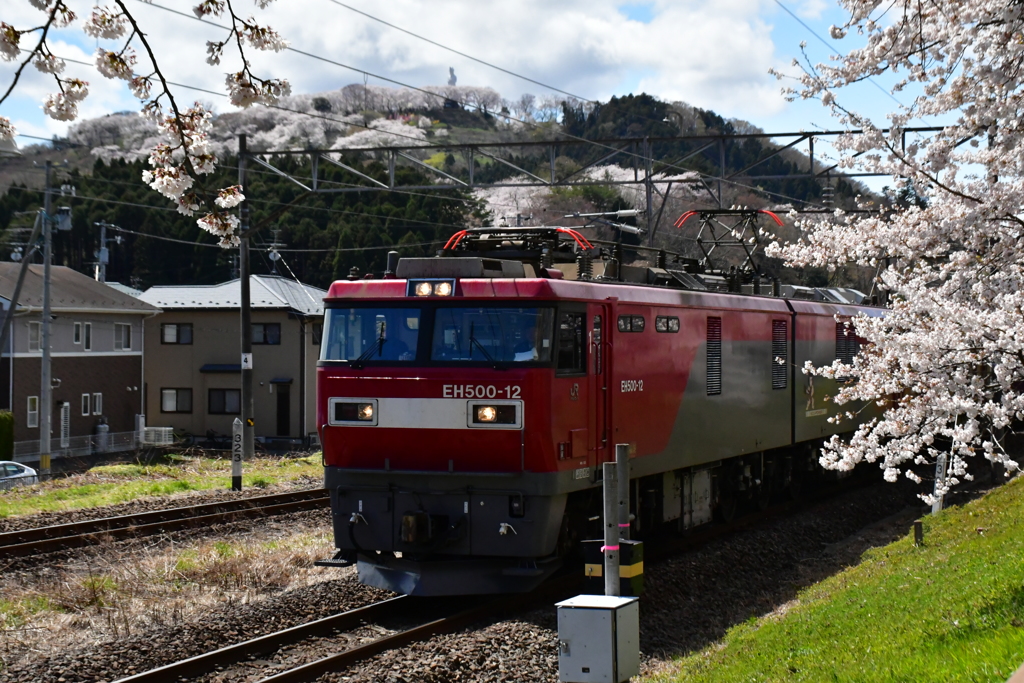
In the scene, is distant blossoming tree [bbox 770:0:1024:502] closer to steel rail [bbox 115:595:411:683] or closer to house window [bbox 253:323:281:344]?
steel rail [bbox 115:595:411:683]

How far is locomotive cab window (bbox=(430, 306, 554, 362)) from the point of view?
10.1 meters

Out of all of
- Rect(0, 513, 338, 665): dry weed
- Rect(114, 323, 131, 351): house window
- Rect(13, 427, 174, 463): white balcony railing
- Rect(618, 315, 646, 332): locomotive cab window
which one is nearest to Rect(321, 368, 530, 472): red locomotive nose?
Rect(618, 315, 646, 332): locomotive cab window

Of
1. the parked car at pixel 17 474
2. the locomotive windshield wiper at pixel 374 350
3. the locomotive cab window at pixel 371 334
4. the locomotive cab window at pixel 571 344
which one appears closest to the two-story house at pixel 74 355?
the parked car at pixel 17 474

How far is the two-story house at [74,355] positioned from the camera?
1564 inches

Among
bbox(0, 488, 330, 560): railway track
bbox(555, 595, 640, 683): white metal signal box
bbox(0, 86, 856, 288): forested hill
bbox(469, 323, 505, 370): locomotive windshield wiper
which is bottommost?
bbox(0, 488, 330, 560): railway track

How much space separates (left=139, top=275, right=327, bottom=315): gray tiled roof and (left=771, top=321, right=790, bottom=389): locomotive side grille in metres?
31.0

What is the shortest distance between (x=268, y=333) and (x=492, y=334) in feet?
119

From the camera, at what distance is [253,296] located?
44875mm

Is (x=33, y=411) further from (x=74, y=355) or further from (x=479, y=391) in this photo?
(x=479, y=391)

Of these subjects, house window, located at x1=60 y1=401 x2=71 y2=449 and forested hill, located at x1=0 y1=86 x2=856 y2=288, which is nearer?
house window, located at x1=60 y1=401 x2=71 y2=449

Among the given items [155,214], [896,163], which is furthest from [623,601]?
[155,214]

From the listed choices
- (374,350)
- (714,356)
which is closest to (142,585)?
(374,350)

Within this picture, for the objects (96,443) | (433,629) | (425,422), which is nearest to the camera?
(433,629)

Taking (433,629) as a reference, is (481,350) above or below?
above
